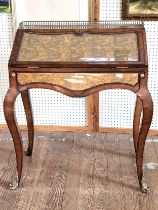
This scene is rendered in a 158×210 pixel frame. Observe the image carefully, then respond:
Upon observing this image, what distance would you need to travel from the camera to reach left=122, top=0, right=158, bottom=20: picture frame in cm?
267

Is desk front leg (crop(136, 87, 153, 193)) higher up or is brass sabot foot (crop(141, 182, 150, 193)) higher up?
desk front leg (crop(136, 87, 153, 193))

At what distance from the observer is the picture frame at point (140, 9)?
267 centimetres

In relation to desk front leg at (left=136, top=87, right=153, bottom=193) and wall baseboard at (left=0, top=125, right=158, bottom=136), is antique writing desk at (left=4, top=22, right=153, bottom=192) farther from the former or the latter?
wall baseboard at (left=0, top=125, right=158, bottom=136)

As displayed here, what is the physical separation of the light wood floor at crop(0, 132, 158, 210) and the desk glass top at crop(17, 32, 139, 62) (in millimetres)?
863

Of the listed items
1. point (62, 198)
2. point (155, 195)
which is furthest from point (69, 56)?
point (155, 195)

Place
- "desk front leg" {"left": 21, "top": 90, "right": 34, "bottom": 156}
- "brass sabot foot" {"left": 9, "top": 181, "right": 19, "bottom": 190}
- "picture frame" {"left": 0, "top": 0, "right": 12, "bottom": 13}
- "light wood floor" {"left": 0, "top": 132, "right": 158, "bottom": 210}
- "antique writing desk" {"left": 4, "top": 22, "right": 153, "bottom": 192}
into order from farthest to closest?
"picture frame" {"left": 0, "top": 0, "right": 12, "bottom": 13} → "desk front leg" {"left": 21, "top": 90, "right": 34, "bottom": 156} → "brass sabot foot" {"left": 9, "top": 181, "right": 19, "bottom": 190} → "light wood floor" {"left": 0, "top": 132, "right": 158, "bottom": 210} → "antique writing desk" {"left": 4, "top": 22, "right": 153, "bottom": 192}

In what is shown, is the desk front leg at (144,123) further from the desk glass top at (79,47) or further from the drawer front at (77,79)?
the desk glass top at (79,47)

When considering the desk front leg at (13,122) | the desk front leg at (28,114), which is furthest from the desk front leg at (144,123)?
the desk front leg at (28,114)

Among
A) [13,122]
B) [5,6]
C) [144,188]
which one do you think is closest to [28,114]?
[13,122]

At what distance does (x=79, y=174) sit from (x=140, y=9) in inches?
49.7

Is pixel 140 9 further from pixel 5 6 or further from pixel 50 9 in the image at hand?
pixel 5 6

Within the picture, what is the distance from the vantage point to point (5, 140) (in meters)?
3.06

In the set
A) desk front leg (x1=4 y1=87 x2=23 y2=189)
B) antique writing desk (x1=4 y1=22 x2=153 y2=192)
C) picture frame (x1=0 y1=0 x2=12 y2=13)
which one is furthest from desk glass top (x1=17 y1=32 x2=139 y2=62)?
picture frame (x1=0 y1=0 x2=12 y2=13)

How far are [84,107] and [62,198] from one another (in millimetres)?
955
